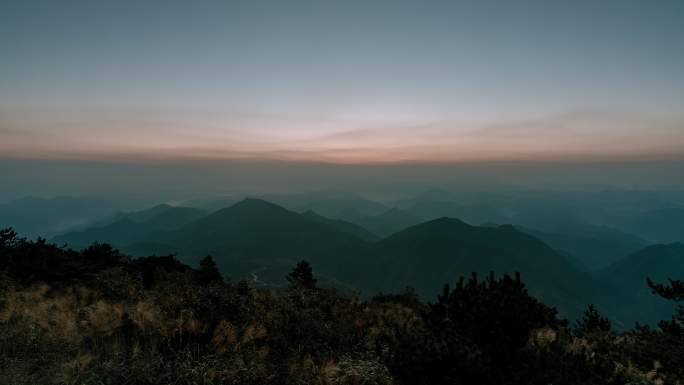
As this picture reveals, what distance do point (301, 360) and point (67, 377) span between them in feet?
17.2

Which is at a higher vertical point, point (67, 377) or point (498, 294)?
point (498, 294)

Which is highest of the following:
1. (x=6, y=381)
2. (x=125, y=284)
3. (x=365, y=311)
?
(x=6, y=381)

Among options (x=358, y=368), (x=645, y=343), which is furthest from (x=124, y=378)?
(x=645, y=343)

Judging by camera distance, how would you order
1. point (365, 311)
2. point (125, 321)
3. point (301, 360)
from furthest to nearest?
point (365, 311) → point (125, 321) → point (301, 360)

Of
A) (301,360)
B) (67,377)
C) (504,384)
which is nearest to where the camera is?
(67,377)

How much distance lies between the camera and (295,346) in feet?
32.6

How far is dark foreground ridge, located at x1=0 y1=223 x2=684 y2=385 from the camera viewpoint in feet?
23.7

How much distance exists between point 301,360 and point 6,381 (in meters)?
6.46

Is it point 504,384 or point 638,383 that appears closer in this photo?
point 504,384

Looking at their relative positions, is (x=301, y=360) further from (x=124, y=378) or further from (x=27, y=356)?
(x=27, y=356)

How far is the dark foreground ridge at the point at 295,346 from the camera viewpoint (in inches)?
285

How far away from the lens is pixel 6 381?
22.2 ft

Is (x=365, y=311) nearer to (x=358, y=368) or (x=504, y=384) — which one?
(x=358, y=368)

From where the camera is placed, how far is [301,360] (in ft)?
29.0
